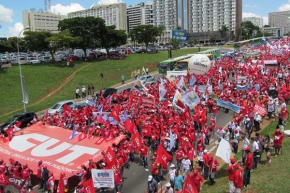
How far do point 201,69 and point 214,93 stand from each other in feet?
13.4

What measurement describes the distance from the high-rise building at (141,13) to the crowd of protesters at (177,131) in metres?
162

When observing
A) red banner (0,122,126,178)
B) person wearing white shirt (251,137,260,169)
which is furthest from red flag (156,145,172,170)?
person wearing white shirt (251,137,260,169)

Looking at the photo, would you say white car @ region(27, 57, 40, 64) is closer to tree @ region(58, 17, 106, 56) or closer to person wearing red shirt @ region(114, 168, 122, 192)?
tree @ region(58, 17, 106, 56)

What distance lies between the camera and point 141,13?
7510 inches

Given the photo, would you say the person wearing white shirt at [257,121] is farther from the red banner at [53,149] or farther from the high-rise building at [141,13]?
the high-rise building at [141,13]

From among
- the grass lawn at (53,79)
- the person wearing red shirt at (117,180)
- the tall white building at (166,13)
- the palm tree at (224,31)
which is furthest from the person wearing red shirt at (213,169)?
the tall white building at (166,13)

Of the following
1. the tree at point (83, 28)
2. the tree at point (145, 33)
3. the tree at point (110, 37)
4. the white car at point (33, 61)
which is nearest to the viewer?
the white car at point (33, 61)

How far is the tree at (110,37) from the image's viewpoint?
67875 millimetres

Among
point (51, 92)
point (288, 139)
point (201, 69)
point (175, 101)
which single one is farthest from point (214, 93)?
point (51, 92)

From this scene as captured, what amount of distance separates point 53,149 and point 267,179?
1077 cm

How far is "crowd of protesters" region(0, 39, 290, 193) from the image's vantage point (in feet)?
43.6

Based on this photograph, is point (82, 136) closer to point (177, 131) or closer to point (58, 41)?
point (177, 131)

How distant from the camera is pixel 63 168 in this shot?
14.6 meters

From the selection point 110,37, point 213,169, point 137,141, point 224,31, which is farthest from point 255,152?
point 224,31
